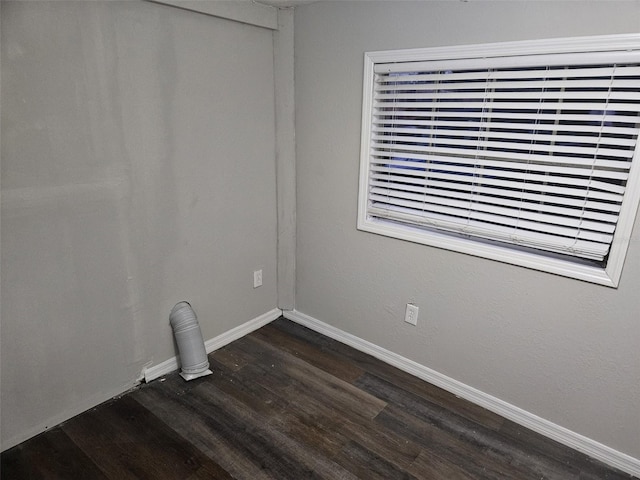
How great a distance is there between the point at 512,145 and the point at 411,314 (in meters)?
1.08

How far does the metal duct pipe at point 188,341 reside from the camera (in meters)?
2.29

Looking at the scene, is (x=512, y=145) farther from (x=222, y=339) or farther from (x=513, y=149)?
(x=222, y=339)

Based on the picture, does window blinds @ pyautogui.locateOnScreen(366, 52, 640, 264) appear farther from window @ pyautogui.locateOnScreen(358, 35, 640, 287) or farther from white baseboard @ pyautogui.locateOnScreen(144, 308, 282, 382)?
white baseboard @ pyautogui.locateOnScreen(144, 308, 282, 382)

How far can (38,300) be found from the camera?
180 centimetres

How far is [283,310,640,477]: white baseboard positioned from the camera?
184cm

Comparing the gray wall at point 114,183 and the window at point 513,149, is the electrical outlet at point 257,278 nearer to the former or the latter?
the gray wall at point 114,183

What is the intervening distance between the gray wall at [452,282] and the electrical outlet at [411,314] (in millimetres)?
40

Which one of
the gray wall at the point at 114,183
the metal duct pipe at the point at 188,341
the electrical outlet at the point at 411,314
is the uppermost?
the gray wall at the point at 114,183

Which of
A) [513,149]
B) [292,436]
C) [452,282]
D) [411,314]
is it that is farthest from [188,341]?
[513,149]

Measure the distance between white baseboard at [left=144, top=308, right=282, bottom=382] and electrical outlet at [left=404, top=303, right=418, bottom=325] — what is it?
106 cm

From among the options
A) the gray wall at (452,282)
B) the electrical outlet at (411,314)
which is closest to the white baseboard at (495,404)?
the gray wall at (452,282)

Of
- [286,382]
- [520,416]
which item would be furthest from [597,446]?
[286,382]

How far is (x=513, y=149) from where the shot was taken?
6.07 ft

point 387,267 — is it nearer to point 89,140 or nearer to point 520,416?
point 520,416
